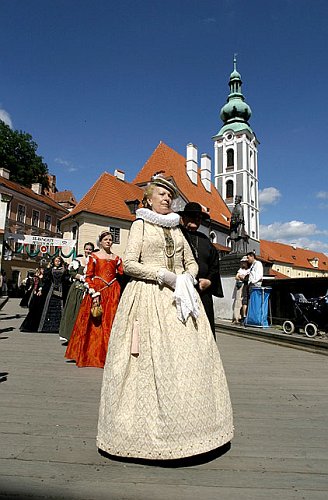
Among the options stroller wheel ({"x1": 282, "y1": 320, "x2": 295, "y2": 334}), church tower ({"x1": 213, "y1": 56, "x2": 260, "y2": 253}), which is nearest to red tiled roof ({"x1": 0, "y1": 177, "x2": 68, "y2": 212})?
church tower ({"x1": 213, "y1": 56, "x2": 260, "y2": 253})

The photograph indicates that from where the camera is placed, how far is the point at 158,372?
2.24 m

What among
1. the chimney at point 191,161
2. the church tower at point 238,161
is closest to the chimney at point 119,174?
the chimney at point 191,161

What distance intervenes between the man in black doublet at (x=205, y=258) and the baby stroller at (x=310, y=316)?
16.3 ft

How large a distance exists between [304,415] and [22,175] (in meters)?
44.1

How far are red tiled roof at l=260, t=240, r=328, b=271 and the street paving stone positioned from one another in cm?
6686

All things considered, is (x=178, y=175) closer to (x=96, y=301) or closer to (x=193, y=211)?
(x=96, y=301)

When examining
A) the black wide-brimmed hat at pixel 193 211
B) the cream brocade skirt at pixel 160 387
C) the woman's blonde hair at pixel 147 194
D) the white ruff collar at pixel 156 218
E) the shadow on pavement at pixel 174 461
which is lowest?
the shadow on pavement at pixel 174 461

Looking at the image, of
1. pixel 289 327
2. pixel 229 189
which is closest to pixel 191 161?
pixel 229 189

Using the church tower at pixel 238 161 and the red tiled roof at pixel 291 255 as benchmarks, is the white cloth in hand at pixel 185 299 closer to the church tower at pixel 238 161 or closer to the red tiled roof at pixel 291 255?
the church tower at pixel 238 161

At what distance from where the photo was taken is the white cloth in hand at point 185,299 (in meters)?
2.37

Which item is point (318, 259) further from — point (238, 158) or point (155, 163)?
point (155, 163)

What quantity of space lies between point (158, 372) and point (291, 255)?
83583mm

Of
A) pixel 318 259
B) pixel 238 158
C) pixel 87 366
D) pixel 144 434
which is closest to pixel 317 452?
pixel 144 434

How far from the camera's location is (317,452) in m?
2.41
